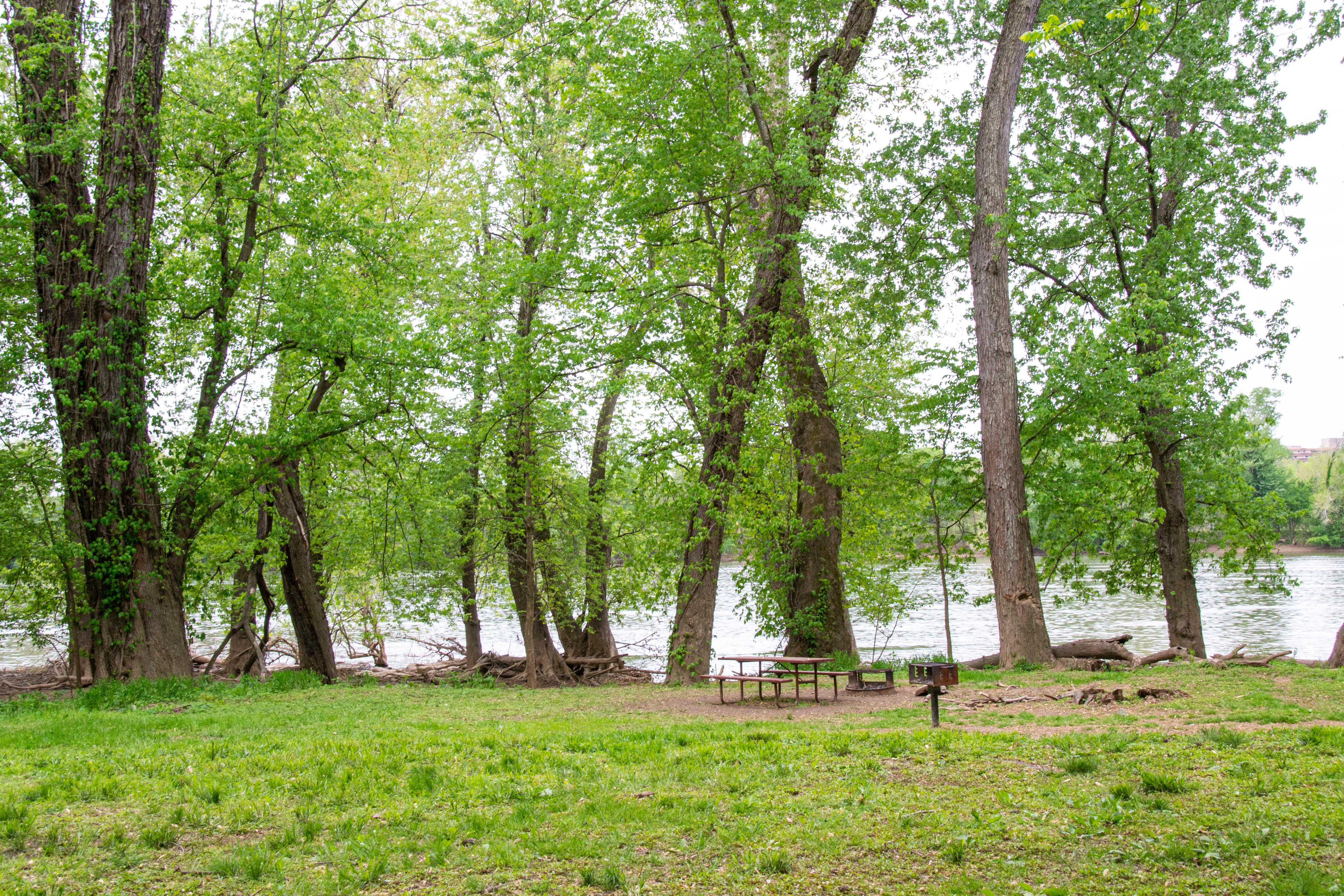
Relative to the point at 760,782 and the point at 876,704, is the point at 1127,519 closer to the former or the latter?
the point at 876,704

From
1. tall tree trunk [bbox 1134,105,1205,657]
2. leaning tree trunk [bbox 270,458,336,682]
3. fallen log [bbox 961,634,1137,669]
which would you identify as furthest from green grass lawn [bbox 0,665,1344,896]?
tall tree trunk [bbox 1134,105,1205,657]

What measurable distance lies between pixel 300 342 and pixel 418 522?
330cm

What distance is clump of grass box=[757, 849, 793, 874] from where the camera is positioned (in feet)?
13.2

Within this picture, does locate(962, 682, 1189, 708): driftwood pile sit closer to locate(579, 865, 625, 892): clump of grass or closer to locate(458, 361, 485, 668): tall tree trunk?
locate(579, 865, 625, 892): clump of grass

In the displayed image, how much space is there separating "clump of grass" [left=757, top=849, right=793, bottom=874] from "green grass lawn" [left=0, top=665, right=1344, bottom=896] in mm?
14

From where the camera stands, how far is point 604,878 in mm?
3980

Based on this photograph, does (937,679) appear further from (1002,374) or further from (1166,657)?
(1166,657)

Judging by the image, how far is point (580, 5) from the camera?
12.3 m

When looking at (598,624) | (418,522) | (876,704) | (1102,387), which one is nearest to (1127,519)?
(1102,387)

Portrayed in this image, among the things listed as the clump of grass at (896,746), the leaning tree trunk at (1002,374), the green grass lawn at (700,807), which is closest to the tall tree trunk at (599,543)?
the leaning tree trunk at (1002,374)

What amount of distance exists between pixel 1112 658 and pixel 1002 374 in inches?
184

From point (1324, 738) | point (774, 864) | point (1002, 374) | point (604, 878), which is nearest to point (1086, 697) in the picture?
point (1324, 738)

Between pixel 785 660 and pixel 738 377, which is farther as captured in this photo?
pixel 738 377

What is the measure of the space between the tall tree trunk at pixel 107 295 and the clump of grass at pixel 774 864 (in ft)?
34.8
